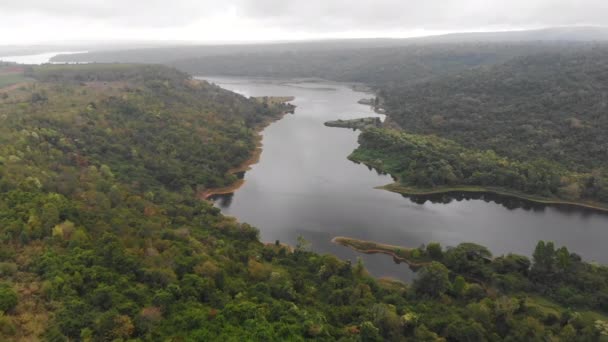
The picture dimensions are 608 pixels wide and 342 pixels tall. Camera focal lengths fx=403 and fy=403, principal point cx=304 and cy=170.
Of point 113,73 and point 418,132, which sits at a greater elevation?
point 113,73

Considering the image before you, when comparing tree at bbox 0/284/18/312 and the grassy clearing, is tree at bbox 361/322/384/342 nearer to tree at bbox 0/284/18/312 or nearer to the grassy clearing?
tree at bbox 0/284/18/312

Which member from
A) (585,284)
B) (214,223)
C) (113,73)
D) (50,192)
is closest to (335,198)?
(214,223)

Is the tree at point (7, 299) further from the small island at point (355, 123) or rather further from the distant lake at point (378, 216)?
the small island at point (355, 123)

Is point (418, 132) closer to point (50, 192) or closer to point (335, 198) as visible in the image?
point (335, 198)

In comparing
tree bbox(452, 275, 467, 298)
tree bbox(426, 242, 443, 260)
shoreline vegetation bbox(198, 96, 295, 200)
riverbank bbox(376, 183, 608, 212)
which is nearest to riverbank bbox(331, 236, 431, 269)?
tree bbox(426, 242, 443, 260)

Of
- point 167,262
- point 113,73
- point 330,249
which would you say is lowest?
point 330,249

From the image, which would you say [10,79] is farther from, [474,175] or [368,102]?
[474,175]
